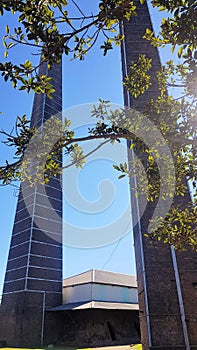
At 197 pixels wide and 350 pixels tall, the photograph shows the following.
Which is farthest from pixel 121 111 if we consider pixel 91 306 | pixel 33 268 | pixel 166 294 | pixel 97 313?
pixel 97 313

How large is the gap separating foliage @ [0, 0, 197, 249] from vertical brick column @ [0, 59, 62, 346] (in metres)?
12.1

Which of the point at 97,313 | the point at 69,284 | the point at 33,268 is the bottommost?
the point at 97,313

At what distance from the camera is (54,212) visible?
22.8 meters

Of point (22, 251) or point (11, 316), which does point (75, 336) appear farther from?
point (22, 251)

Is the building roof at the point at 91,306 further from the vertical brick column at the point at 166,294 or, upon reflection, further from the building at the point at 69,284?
the vertical brick column at the point at 166,294

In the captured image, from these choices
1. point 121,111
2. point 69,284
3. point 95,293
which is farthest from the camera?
point 69,284

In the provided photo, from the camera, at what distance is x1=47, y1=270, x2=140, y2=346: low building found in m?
18.2

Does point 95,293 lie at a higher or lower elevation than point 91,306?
higher

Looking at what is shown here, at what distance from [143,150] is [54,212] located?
19405 millimetres

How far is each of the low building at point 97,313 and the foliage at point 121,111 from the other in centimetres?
1502

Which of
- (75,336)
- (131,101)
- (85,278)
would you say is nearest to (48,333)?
(75,336)

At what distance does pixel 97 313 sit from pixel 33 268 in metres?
5.71

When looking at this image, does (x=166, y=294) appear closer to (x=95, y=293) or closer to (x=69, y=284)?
(x=95, y=293)

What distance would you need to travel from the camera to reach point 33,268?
19188 millimetres
